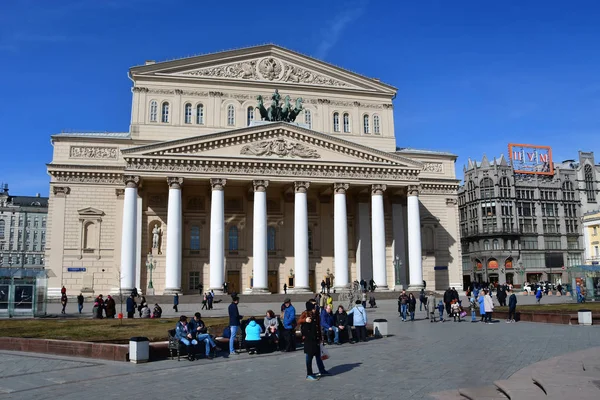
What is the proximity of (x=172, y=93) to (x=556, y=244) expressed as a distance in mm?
63524

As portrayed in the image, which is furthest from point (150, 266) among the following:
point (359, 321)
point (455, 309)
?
point (359, 321)

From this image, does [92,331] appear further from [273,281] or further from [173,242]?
[273,281]

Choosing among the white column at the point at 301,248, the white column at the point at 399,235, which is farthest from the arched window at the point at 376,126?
the white column at the point at 301,248

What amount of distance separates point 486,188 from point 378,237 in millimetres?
44014

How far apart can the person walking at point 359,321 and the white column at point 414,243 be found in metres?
30.8

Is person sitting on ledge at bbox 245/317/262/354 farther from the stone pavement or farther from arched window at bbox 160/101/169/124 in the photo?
arched window at bbox 160/101/169/124

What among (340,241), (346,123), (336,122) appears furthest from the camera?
(346,123)

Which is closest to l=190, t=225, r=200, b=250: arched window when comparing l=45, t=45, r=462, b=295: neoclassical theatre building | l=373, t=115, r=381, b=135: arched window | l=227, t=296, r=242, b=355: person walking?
l=45, t=45, r=462, b=295: neoclassical theatre building

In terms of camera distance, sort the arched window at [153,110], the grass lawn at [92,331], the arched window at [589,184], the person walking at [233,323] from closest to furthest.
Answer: the person walking at [233,323] → the grass lawn at [92,331] → the arched window at [153,110] → the arched window at [589,184]

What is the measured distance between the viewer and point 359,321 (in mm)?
20281

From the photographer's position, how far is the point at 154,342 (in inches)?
692

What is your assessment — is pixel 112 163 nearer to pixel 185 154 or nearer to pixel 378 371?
pixel 185 154

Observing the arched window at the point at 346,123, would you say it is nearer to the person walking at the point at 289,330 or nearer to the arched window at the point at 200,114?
the arched window at the point at 200,114

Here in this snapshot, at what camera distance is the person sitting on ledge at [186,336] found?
1667 centimetres
